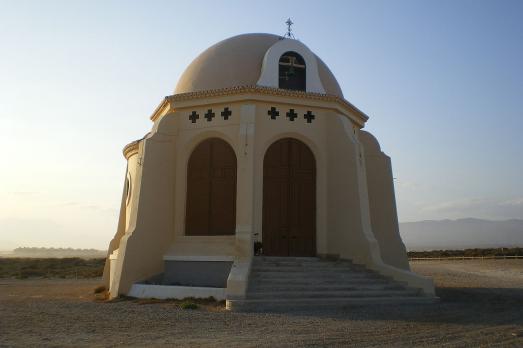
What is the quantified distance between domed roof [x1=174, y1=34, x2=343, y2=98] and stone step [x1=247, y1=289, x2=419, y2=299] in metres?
7.85

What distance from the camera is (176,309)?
12.7 meters

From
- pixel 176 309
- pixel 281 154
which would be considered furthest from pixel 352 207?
pixel 176 309

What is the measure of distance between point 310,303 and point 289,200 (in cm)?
494

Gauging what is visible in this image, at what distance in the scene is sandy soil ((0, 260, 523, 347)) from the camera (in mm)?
8680

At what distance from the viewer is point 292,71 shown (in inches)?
738

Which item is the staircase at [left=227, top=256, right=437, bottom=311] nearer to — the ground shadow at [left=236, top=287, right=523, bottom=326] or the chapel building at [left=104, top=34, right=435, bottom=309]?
the chapel building at [left=104, top=34, right=435, bottom=309]

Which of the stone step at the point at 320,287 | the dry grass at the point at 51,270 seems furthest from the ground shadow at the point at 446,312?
the dry grass at the point at 51,270

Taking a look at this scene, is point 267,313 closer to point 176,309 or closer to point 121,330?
point 176,309

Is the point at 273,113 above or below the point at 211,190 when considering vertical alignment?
above

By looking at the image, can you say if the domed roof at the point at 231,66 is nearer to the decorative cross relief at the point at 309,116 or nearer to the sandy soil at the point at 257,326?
the decorative cross relief at the point at 309,116

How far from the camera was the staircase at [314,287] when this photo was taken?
12977mm

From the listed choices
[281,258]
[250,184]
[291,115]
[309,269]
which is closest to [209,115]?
[291,115]

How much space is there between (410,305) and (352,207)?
14.1 ft

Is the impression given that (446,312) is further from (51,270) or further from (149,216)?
(51,270)
